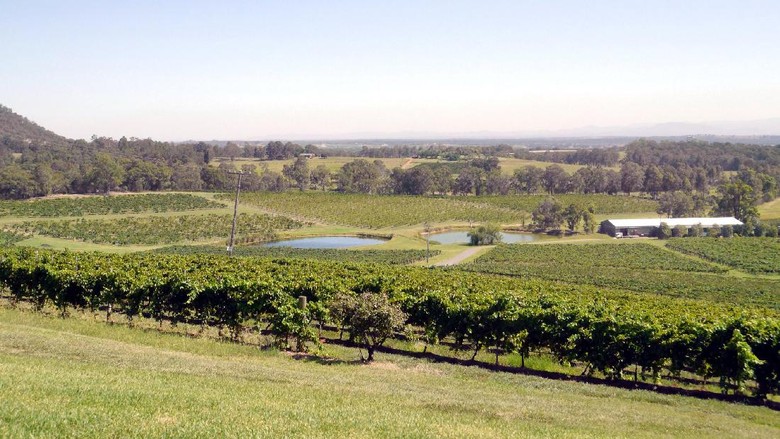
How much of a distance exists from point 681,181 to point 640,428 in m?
149

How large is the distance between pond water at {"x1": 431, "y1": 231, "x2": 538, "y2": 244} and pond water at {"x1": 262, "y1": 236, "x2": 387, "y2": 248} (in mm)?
11458

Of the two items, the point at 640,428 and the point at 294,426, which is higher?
the point at 294,426

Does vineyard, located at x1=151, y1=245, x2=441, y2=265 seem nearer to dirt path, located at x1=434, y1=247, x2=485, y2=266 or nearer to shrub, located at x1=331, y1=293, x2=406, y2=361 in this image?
dirt path, located at x1=434, y1=247, x2=485, y2=266

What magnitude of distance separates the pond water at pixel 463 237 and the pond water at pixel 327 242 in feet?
37.6

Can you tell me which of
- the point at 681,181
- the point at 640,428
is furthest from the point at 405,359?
the point at 681,181

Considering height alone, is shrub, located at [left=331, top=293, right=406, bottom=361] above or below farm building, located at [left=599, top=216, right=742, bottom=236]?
above

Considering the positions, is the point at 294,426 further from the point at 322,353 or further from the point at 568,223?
the point at 568,223

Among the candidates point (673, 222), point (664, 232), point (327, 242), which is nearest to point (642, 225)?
point (664, 232)

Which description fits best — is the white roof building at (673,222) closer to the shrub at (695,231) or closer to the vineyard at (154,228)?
the shrub at (695,231)

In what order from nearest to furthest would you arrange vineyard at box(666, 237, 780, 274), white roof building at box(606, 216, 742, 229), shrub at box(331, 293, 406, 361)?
shrub at box(331, 293, 406, 361) < vineyard at box(666, 237, 780, 274) < white roof building at box(606, 216, 742, 229)

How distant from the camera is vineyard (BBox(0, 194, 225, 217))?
104 meters

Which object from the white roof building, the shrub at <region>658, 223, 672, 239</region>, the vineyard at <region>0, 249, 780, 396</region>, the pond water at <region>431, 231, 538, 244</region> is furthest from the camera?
the white roof building

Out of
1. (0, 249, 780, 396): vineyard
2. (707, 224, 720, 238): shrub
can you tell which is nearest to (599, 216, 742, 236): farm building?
(707, 224, 720, 238): shrub

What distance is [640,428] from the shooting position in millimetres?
17641
